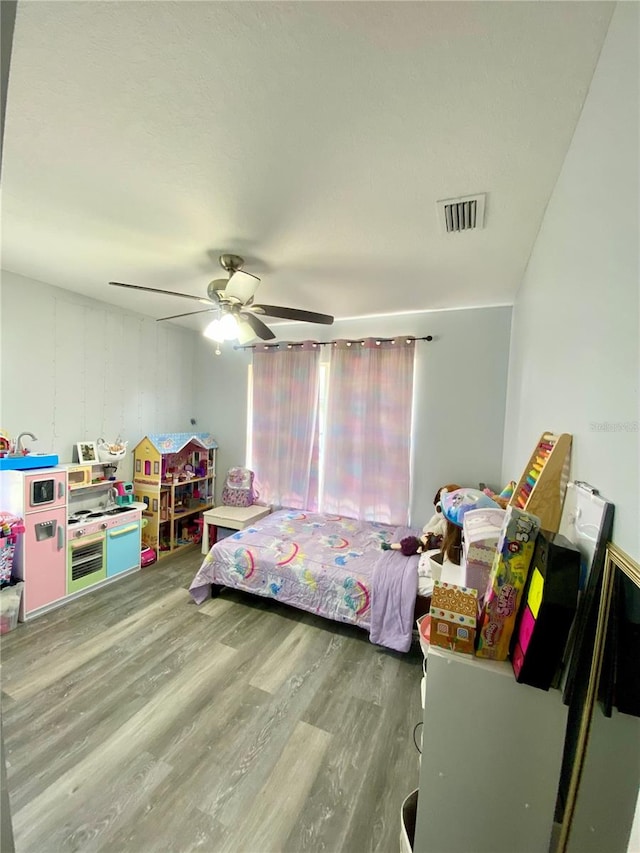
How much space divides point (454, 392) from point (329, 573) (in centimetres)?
196

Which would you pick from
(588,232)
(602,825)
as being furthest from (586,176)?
(602,825)

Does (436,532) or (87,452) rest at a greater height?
(87,452)

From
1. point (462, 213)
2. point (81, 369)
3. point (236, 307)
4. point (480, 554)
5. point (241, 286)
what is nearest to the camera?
point (480, 554)

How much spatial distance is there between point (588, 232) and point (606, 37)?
0.44 metres

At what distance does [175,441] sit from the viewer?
363cm

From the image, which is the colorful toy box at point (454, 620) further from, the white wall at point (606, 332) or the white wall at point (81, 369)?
the white wall at point (81, 369)

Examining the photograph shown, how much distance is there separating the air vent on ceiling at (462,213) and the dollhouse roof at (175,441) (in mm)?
3096

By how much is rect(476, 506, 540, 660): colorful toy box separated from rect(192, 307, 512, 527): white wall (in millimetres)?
2298

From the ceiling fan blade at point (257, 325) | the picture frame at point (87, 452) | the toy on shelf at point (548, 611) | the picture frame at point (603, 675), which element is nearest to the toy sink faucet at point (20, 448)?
the picture frame at point (87, 452)

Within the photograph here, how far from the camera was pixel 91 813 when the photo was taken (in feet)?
4.27

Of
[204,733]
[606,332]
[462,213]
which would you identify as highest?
[462,213]

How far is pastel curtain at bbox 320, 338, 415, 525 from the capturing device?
3.27m

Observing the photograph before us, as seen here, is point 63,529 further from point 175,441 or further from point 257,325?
point 257,325

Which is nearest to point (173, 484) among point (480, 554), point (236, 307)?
point (236, 307)
